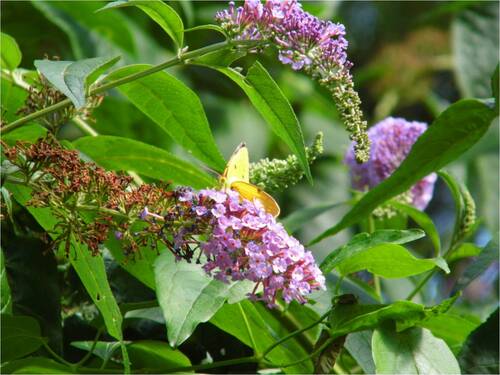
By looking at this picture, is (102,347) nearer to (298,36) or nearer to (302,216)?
(298,36)

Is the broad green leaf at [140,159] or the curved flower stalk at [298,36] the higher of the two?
the curved flower stalk at [298,36]

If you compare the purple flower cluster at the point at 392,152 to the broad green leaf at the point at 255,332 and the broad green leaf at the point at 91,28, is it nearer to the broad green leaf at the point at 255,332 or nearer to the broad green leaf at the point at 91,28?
the broad green leaf at the point at 255,332

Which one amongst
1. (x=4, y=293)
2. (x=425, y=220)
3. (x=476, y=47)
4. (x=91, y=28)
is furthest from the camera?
(x=476, y=47)

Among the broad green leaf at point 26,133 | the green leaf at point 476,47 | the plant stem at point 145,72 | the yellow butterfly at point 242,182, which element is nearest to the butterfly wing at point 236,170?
the yellow butterfly at point 242,182

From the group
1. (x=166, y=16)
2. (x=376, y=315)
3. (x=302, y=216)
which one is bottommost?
(x=302, y=216)

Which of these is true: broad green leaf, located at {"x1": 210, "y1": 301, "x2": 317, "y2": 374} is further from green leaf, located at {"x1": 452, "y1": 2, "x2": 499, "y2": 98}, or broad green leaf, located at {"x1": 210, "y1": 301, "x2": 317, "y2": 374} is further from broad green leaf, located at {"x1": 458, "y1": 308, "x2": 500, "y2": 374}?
green leaf, located at {"x1": 452, "y1": 2, "x2": 499, "y2": 98}

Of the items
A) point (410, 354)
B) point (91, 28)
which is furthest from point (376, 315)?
point (91, 28)

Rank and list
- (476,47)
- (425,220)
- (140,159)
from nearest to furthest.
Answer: (140,159)
(425,220)
(476,47)
